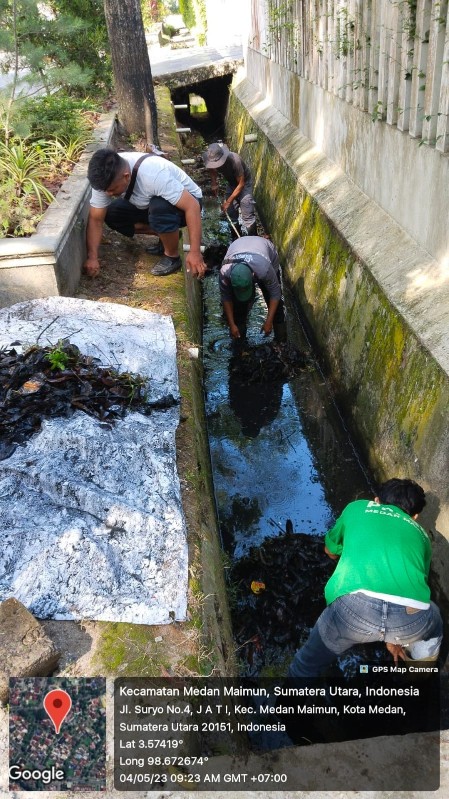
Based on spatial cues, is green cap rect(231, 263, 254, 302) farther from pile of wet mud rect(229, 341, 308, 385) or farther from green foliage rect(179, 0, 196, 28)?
green foliage rect(179, 0, 196, 28)

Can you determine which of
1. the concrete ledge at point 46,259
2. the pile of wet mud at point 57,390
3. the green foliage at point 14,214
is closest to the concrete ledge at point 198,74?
the green foliage at point 14,214

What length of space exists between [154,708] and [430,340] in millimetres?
2554

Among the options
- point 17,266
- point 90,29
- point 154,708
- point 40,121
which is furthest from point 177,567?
point 90,29

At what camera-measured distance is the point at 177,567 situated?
107 inches

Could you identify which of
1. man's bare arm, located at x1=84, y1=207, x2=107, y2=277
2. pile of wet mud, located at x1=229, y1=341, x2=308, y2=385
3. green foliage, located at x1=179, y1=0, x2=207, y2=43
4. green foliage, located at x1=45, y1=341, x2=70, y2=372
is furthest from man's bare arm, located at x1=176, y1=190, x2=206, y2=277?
green foliage, located at x1=179, y1=0, x2=207, y2=43

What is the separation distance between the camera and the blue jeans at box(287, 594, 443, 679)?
2547 millimetres

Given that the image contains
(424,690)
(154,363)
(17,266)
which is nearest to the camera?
(424,690)

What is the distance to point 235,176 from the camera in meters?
7.90

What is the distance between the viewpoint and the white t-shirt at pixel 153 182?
495 cm

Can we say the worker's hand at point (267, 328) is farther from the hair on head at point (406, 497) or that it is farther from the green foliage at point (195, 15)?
the green foliage at point (195, 15)

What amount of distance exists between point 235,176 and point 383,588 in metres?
6.67

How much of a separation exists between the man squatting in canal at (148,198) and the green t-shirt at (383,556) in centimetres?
301

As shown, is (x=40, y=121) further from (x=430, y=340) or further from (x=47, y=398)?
(x=430, y=340)

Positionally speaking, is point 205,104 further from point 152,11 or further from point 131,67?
point 152,11
